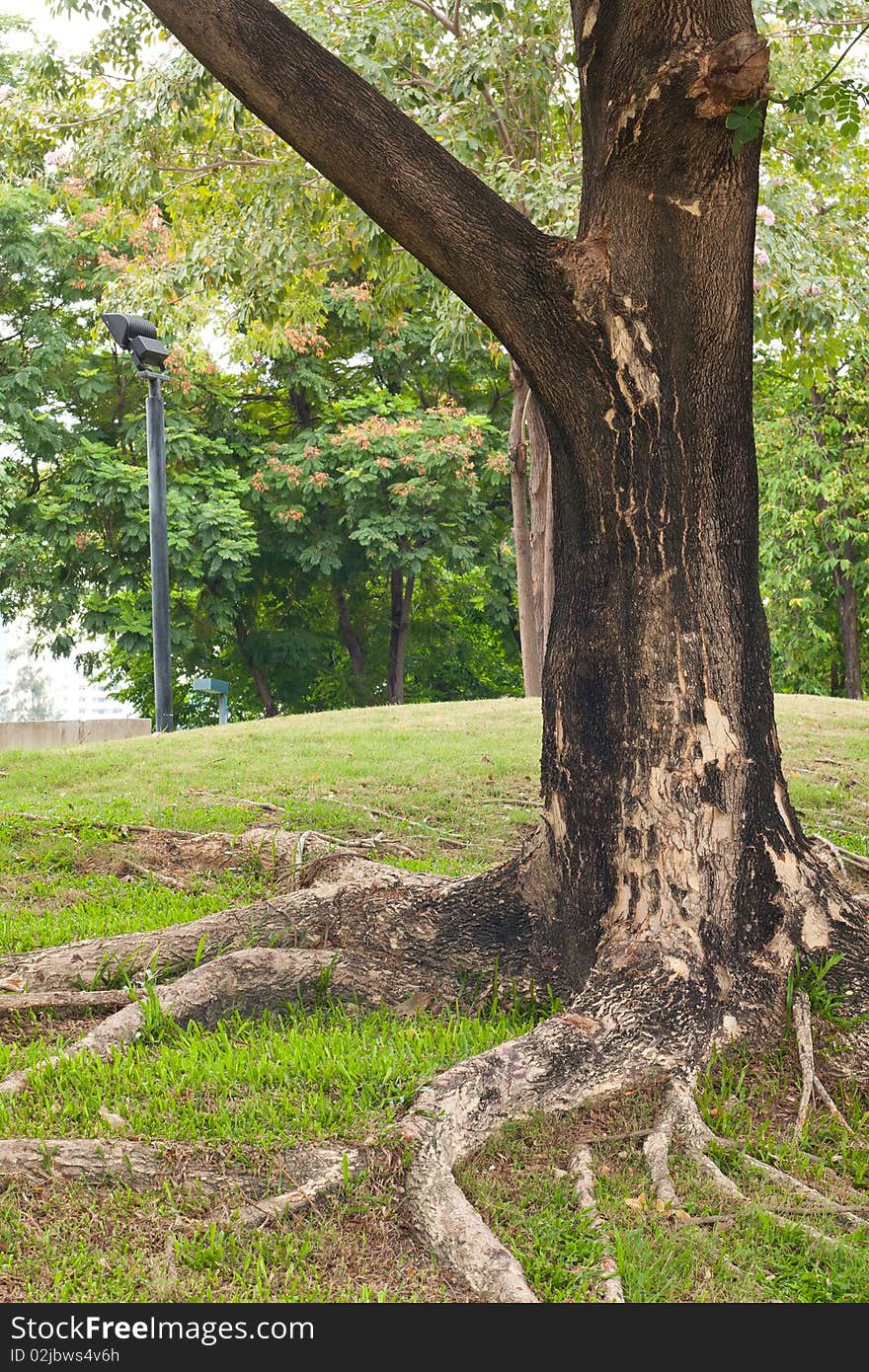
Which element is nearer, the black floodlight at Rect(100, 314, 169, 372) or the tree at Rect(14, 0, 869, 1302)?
the tree at Rect(14, 0, 869, 1302)

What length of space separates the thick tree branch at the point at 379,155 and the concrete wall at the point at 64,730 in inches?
589

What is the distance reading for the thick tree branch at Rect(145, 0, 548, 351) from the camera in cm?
421

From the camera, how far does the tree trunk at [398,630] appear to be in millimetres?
25594

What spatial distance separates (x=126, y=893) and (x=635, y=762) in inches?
123

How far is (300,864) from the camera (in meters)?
6.29

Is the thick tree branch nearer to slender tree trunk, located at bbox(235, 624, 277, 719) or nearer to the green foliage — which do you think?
the green foliage

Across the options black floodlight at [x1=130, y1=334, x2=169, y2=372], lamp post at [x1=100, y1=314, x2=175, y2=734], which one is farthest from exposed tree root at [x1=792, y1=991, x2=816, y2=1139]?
black floodlight at [x1=130, y1=334, x2=169, y2=372]

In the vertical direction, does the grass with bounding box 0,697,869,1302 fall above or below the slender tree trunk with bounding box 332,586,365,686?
below

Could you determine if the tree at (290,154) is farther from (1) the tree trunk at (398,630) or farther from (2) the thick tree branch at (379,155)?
(1) the tree trunk at (398,630)

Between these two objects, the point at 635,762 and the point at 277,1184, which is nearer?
the point at 277,1184

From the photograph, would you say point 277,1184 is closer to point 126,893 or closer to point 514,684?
point 126,893

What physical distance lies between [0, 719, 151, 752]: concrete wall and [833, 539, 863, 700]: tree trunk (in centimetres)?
1504

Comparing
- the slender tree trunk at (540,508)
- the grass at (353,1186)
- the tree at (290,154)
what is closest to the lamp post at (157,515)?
the tree at (290,154)
